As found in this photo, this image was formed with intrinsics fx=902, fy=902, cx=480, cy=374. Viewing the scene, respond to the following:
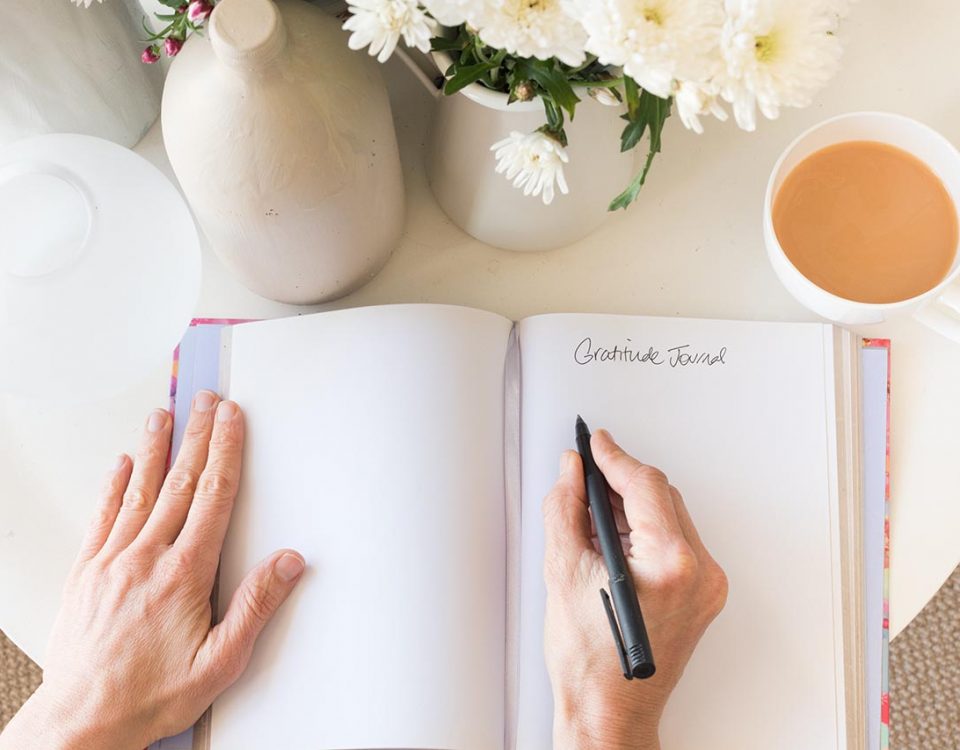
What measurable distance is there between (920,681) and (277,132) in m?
A: 1.08

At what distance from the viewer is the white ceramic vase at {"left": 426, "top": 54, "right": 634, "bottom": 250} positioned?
19.0 inches

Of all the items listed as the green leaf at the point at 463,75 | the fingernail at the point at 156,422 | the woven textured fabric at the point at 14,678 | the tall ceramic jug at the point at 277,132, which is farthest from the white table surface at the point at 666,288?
the woven textured fabric at the point at 14,678

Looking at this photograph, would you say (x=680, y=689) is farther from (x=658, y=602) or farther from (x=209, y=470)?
(x=209, y=470)

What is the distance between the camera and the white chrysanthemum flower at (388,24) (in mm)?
342

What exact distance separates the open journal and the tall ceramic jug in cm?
10

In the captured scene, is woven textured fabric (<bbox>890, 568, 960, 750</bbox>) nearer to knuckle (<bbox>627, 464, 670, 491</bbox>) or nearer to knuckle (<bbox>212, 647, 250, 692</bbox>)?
knuckle (<bbox>627, 464, 670, 491</bbox>)

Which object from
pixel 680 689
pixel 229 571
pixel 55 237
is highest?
pixel 55 237

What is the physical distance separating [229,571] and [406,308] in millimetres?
203

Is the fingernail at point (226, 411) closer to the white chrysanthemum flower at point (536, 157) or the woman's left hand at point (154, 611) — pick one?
the woman's left hand at point (154, 611)

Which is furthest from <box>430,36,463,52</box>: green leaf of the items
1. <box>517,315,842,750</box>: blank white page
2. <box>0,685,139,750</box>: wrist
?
<box>0,685,139,750</box>: wrist

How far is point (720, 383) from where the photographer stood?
594mm

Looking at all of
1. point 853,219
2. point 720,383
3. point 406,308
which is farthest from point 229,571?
point 853,219

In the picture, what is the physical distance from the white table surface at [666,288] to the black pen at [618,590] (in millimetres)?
139

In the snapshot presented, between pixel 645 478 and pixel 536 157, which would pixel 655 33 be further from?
pixel 645 478
